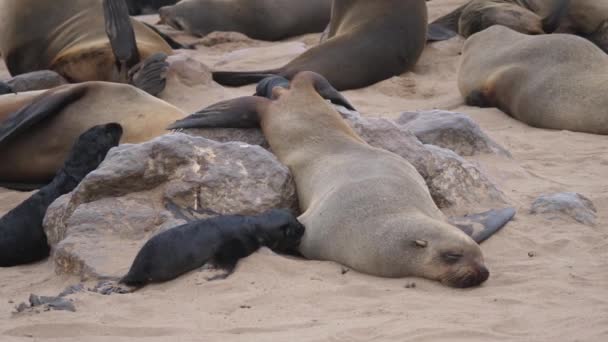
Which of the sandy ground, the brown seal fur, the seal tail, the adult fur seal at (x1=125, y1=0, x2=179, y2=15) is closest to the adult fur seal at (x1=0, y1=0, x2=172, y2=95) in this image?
the brown seal fur

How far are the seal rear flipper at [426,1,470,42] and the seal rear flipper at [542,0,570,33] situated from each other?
36.1 inches

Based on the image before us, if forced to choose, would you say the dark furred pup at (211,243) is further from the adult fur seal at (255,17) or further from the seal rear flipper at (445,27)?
the adult fur seal at (255,17)

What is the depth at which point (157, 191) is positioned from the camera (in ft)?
16.1

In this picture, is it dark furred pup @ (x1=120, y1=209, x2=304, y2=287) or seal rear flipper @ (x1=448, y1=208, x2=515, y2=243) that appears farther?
seal rear flipper @ (x1=448, y1=208, x2=515, y2=243)

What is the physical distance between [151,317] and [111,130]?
2072 millimetres

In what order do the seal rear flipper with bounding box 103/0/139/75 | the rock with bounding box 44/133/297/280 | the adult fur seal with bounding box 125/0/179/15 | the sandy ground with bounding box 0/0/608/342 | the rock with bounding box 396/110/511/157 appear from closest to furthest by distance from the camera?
1. the sandy ground with bounding box 0/0/608/342
2. the rock with bounding box 44/133/297/280
3. the rock with bounding box 396/110/511/157
4. the seal rear flipper with bounding box 103/0/139/75
5. the adult fur seal with bounding box 125/0/179/15

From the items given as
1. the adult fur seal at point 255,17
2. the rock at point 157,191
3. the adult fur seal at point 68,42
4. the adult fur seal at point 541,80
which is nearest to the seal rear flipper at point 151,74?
the adult fur seal at point 68,42

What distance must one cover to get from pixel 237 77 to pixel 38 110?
278 centimetres

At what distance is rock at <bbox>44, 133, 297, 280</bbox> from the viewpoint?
464cm

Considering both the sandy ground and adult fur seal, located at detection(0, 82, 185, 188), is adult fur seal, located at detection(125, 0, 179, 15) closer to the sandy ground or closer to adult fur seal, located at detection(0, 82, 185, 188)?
adult fur seal, located at detection(0, 82, 185, 188)

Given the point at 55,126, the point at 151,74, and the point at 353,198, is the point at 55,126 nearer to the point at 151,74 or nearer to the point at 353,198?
the point at 151,74

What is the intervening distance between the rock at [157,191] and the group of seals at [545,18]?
552 centimetres

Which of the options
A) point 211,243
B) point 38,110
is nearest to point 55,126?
point 38,110

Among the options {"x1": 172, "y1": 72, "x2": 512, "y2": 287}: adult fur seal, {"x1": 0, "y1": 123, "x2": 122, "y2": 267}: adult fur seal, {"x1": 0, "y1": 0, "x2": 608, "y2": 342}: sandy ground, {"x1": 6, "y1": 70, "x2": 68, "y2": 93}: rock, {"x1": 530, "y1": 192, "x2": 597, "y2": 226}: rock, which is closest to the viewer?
{"x1": 0, "y1": 0, "x2": 608, "y2": 342}: sandy ground
